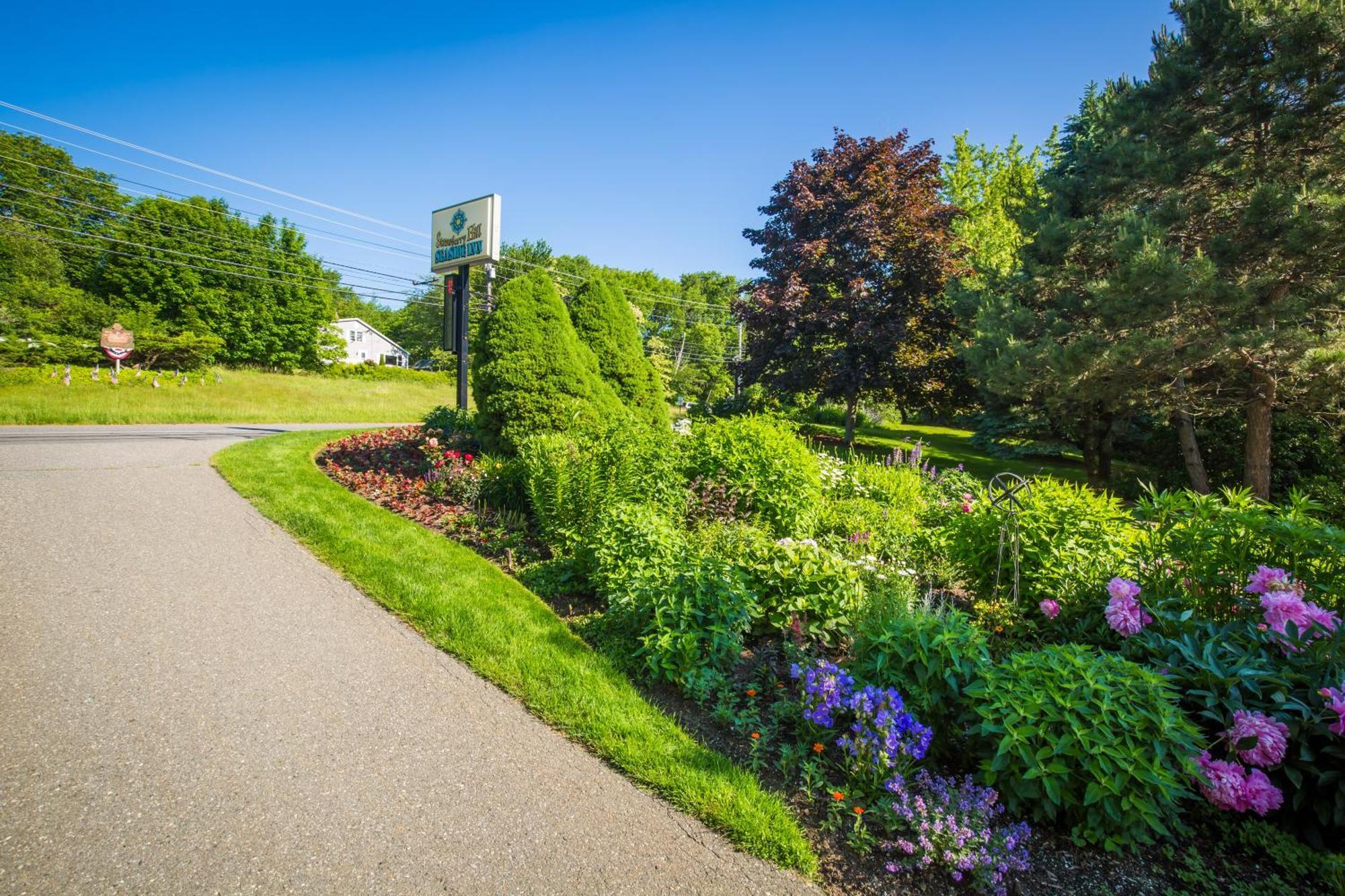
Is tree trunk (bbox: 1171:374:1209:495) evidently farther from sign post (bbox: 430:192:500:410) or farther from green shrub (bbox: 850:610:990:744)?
sign post (bbox: 430:192:500:410)

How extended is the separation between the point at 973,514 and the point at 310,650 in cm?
448

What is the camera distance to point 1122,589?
8.95ft

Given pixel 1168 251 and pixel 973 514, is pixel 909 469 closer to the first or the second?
pixel 973 514

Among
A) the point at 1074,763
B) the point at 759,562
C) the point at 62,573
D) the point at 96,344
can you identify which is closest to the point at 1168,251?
the point at 759,562

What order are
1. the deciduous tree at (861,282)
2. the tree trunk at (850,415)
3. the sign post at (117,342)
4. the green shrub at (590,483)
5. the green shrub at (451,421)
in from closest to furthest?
1. the green shrub at (590,483)
2. the green shrub at (451,421)
3. the deciduous tree at (861,282)
4. the tree trunk at (850,415)
5. the sign post at (117,342)

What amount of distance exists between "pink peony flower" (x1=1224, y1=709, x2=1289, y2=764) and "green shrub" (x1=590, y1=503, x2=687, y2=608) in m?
2.56

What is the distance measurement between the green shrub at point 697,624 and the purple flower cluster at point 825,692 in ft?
2.08

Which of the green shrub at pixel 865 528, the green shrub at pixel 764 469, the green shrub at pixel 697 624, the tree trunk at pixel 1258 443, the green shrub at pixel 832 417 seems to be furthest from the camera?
the green shrub at pixel 832 417

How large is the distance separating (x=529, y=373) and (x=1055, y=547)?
5.86 m

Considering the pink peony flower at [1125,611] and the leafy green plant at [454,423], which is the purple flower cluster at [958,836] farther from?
the leafy green plant at [454,423]

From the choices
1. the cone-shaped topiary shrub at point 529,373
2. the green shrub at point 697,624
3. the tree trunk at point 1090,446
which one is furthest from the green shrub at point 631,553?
the tree trunk at point 1090,446

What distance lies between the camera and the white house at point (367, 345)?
2189 inches

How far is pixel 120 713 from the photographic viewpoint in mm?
2711

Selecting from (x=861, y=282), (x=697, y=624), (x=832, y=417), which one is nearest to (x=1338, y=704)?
(x=697, y=624)
